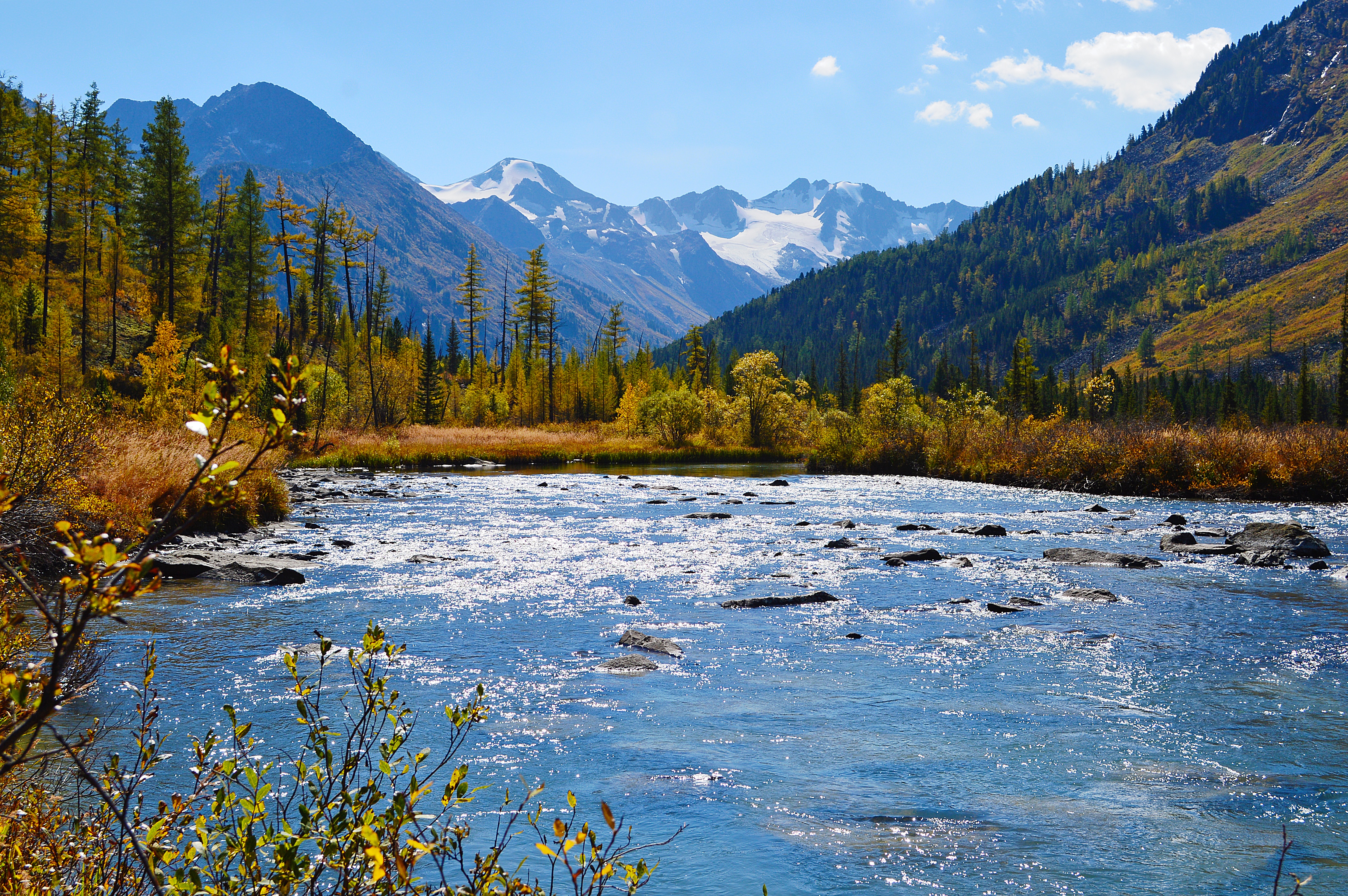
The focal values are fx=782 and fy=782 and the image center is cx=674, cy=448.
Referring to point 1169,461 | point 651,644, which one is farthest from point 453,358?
point 651,644

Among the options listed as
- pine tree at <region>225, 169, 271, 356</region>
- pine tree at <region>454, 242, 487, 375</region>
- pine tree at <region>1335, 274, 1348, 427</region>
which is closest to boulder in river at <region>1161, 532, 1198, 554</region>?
pine tree at <region>225, 169, 271, 356</region>

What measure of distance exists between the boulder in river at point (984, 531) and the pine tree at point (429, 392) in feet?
231

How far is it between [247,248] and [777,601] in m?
77.2

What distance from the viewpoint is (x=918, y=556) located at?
71.1 feet

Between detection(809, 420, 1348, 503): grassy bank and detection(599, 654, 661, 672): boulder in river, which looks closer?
detection(599, 654, 661, 672): boulder in river

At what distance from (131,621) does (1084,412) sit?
129 meters

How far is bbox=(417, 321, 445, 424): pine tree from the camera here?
294ft

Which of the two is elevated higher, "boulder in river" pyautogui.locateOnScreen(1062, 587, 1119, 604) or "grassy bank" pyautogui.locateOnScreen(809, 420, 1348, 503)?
"grassy bank" pyautogui.locateOnScreen(809, 420, 1348, 503)

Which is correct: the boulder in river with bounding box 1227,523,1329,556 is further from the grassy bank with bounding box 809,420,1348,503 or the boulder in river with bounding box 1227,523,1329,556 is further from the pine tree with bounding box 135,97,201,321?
the pine tree with bounding box 135,97,201,321

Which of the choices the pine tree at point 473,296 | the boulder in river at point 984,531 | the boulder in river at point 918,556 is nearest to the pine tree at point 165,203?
the pine tree at point 473,296

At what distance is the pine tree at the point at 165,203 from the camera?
64938 millimetres

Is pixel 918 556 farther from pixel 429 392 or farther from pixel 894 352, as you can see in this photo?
pixel 894 352

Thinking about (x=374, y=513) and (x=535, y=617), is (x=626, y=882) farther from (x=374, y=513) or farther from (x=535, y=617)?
(x=374, y=513)

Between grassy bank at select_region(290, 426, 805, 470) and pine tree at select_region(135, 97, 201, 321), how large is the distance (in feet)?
71.9
